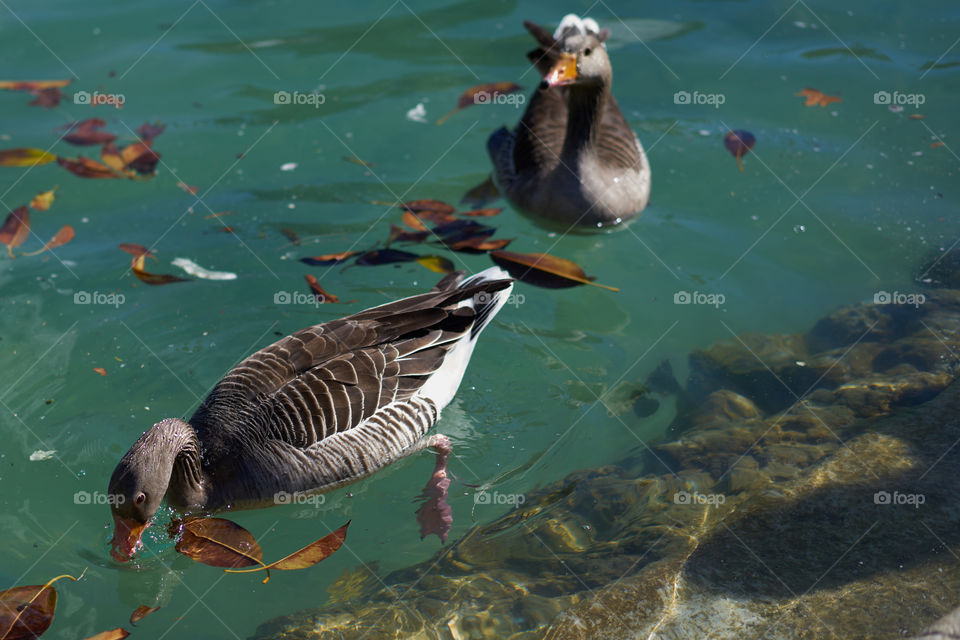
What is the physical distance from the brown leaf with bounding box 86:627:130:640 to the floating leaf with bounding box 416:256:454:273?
4014 mm

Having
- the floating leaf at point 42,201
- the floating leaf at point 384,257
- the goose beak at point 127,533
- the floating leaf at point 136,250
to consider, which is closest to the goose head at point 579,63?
the floating leaf at point 384,257

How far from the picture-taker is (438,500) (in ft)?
19.6

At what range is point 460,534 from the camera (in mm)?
5707

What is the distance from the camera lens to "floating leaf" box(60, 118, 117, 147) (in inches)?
380

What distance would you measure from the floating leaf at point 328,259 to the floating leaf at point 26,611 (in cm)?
361

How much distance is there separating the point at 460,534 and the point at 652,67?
7460mm

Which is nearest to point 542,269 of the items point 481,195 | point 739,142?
point 481,195

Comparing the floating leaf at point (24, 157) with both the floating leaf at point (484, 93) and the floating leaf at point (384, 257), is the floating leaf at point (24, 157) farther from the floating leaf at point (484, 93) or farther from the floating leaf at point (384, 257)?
the floating leaf at point (484, 93)

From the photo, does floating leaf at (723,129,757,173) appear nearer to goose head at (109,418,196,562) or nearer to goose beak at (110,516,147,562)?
goose head at (109,418,196,562)

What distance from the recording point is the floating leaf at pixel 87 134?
31.7 ft

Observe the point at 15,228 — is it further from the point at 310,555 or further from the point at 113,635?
the point at 310,555

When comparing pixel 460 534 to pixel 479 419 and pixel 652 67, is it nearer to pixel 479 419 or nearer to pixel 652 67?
pixel 479 419

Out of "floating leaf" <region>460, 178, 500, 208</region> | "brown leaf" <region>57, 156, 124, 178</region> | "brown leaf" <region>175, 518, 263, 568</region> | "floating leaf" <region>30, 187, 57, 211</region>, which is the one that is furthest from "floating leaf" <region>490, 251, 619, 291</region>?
"floating leaf" <region>30, 187, 57, 211</region>

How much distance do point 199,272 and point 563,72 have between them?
151 inches
